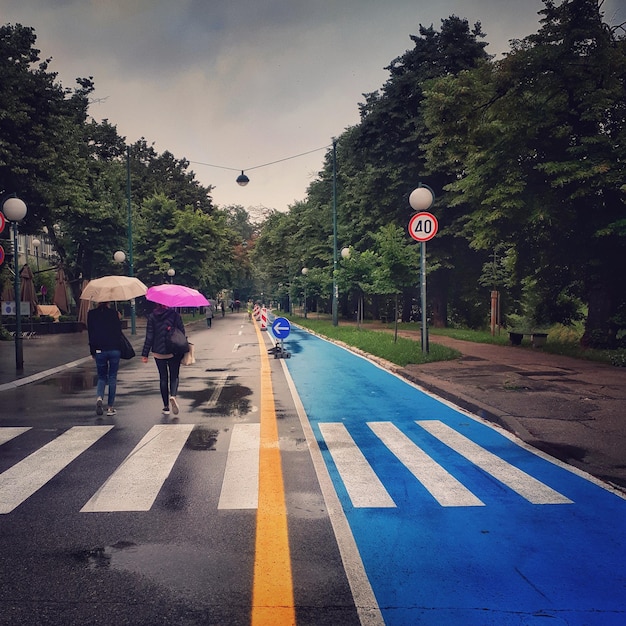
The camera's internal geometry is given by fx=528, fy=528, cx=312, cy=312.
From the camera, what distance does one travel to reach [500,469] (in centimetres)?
541

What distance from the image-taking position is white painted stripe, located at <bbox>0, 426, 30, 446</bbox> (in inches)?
267

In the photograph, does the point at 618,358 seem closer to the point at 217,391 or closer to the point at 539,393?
the point at 539,393

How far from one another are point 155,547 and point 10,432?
179 inches

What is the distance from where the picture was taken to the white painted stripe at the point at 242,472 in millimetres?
4531

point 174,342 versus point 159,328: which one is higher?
point 159,328

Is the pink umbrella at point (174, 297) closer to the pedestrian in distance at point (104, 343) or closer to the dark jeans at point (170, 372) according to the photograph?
the pedestrian in distance at point (104, 343)

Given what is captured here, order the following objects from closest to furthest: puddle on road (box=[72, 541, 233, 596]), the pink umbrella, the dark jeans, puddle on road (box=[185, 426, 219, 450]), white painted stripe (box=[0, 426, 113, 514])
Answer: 1. puddle on road (box=[72, 541, 233, 596])
2. white painted stripe (box=[0, 426, 113, 514])
3. puddle on road (box=[185, 426, 219, 450])
4. the pink umbrella
5. the dark jeans

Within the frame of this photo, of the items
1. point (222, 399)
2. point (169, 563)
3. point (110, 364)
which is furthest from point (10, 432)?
point (169, 563)

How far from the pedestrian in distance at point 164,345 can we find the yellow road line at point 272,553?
2655 millimetres

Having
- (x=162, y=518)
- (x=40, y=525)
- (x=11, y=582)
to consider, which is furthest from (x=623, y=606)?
(x=40, y=525)

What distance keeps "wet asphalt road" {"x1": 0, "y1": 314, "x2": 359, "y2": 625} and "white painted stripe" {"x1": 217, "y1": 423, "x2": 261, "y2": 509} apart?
10 cm

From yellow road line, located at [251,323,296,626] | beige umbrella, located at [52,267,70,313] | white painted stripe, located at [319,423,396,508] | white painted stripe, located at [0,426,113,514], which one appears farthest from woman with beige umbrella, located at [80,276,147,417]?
beige umbrella, located at [52,267,70,313]

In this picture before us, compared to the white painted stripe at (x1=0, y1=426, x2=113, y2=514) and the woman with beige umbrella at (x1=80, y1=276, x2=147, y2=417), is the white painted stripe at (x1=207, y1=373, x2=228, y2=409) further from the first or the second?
the white painted stripe at (x1=0, y1=426, x2=113, y2=514)

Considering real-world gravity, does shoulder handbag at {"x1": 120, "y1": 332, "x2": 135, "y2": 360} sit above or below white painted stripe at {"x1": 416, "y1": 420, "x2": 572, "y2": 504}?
above
